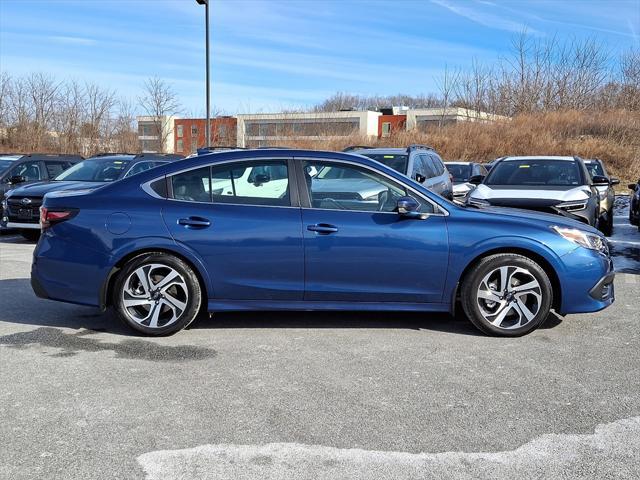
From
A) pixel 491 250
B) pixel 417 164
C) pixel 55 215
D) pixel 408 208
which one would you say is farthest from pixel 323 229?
pixel 417 164

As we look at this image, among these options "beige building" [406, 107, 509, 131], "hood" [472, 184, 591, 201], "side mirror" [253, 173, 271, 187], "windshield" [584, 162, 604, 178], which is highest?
"beige building" [406, 107, 509, 131]

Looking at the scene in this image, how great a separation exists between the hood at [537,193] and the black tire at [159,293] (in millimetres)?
6048

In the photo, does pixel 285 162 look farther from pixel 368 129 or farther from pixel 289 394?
pixel 368 129

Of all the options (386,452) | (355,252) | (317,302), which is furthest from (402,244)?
(386,452)

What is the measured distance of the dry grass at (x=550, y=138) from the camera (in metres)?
31.2

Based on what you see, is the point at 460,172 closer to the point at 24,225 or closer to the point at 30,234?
the point at 30,234

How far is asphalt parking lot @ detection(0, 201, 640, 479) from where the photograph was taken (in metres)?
3.31

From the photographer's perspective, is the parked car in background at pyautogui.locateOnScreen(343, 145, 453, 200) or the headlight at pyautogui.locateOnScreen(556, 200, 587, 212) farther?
the parked car in background at pyautogui.locateOnScreen(343, 145, 453, 200)

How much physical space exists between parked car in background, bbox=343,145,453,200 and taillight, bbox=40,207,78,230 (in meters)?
6.14

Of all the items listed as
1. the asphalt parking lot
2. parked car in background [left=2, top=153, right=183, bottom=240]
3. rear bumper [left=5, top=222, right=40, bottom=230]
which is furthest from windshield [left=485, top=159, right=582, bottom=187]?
rear bumper [left=5, top=222, right=40, bottom=230]

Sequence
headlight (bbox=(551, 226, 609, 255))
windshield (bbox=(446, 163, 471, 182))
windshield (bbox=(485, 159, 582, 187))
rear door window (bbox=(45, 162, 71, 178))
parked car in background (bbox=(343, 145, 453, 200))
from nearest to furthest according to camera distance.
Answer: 1. headlight (bbox=(551, 226, 609, 255))
2. windshield (bbox=(485, 159, 582, 187))
3. parked car in background (bbox=(343, 145, 453, 200))
4. rear door window (bbox=(45, 162, 71, 178))
5. windshield (bbox=(446, 163, 471, 182))

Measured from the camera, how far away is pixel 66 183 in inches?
468

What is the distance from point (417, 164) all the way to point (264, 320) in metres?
6.20

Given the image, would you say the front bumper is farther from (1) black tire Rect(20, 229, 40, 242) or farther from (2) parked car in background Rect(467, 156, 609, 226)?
(1) black tire Rect(20, 229, 40, 242)
